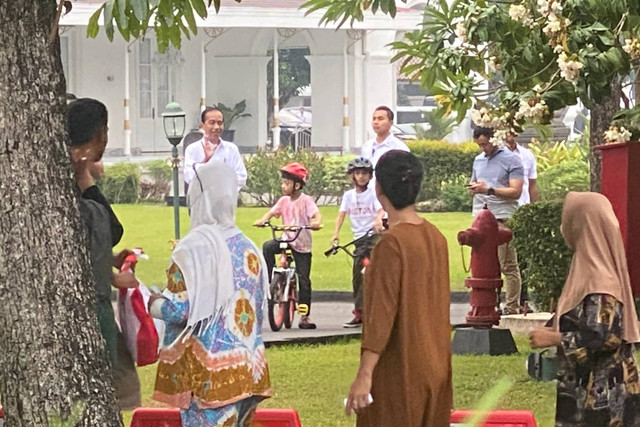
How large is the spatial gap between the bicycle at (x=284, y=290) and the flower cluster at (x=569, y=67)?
19.5 ft

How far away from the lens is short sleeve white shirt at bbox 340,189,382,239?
12492 millimetres

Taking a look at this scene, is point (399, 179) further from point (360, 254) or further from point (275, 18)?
point (275, 18)

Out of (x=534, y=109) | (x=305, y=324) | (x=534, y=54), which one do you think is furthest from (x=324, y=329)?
(x=534, y=109)

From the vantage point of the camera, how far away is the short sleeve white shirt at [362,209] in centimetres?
1249

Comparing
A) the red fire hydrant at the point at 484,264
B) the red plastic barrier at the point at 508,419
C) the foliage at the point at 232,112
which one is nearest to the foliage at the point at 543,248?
the red fire hydrant at the point at 484,264

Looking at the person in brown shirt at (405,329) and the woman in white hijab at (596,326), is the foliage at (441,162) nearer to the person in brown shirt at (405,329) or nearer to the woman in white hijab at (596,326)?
the woman in white hijab at (596,326)

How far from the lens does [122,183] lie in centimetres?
2950

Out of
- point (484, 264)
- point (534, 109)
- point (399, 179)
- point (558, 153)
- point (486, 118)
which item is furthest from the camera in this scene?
point (558, 153)

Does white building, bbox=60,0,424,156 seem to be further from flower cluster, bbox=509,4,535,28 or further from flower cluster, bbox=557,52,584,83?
flower cluster, bbox=557,52,584,83

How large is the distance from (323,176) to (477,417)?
26679mm

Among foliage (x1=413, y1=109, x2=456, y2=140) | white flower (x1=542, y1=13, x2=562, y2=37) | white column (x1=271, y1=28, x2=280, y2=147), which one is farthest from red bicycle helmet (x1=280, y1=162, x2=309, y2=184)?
white column (x1=271, y1=28, x2=280, y2=147)

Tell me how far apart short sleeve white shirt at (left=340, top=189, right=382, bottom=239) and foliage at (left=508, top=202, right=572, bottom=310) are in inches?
61.8

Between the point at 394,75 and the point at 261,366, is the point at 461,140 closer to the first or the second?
the point at 394,75

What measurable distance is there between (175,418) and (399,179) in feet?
6.88
